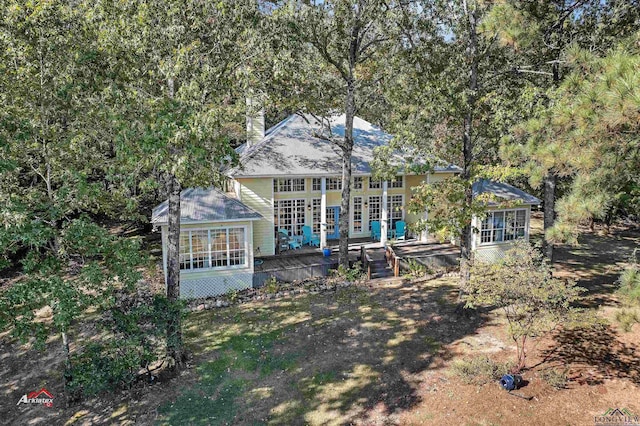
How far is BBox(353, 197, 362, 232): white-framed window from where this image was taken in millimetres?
20344

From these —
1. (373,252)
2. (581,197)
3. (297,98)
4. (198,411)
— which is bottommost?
(198,411)

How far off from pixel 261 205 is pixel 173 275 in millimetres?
7563

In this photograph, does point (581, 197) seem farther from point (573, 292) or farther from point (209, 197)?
point (209, 197)

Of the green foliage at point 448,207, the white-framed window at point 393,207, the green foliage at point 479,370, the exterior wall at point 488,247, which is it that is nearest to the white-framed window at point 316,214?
the white-framed window at point 393,207

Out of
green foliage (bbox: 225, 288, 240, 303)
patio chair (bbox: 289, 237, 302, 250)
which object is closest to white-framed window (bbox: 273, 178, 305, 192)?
patio chair (bbox: 289, 237, 302, 250)

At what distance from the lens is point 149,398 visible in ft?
29.4

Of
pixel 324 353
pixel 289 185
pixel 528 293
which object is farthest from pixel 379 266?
pixel 528 293

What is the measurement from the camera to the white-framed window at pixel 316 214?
1959 cm

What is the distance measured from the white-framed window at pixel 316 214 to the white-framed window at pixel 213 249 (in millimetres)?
5482

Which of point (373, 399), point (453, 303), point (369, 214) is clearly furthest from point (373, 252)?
point (373, 399)

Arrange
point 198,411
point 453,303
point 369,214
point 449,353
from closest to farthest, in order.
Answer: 1. point 198,411
2. point 449,353
3. point 453,303
4. point 369,214

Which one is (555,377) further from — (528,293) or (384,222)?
(384,222)

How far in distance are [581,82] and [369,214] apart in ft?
43.8

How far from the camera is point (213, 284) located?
14.6m
